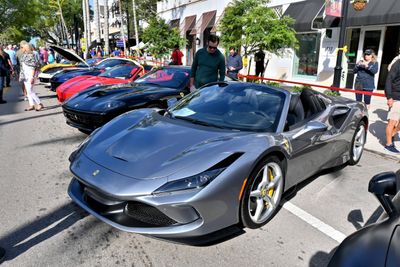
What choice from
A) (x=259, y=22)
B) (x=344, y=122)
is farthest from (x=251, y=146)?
(x=259, y=22)

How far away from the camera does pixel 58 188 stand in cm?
399

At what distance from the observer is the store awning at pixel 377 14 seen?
35.8 ft

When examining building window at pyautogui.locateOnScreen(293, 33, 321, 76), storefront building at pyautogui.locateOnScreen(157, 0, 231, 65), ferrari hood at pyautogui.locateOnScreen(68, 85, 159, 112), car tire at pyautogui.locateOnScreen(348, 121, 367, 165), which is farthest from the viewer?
storefront building at pyautogui.locateOnScreen(157, 0, 231, 65)

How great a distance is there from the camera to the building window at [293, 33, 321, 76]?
Result: 15.3 m

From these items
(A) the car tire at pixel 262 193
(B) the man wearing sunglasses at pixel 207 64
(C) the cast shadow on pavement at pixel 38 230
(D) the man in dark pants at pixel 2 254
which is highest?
(B) the man wearing sunglasses at pixel 207 64

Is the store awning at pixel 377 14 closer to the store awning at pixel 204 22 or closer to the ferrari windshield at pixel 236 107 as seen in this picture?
the ferrari windshield at pixel 236 107

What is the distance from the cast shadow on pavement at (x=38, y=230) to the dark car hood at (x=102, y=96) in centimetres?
233

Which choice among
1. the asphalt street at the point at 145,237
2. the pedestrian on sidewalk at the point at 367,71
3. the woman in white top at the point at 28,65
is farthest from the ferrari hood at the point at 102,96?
the pedestrian on sidewalk at the point at 367,71

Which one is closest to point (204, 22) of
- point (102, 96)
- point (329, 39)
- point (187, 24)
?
point (187, 24)

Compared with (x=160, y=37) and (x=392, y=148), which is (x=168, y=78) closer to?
(x=392, y=148)

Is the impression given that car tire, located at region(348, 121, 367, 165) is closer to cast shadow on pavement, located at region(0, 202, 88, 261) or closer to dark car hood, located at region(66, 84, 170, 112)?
dark car hood, located at region(66, 84, 170, 112)

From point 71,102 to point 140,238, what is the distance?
148 inches

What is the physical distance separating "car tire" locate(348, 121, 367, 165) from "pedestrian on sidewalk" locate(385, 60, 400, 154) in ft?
2.89

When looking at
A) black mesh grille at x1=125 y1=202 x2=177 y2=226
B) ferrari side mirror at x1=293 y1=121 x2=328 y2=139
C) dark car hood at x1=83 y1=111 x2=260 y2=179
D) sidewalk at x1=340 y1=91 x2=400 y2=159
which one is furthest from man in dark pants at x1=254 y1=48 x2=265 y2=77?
black mesh grille at x1=125 y1=202 x2=177 y2=226
